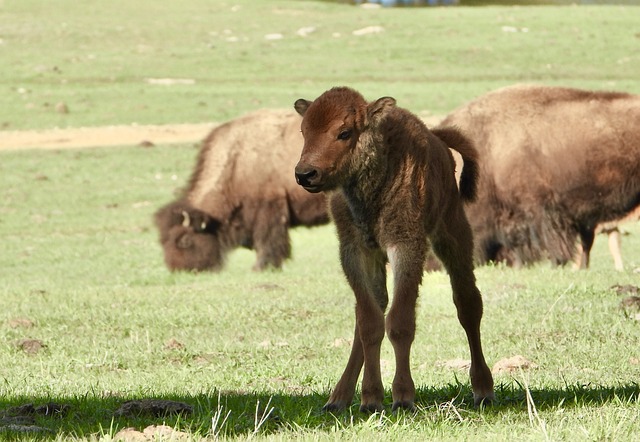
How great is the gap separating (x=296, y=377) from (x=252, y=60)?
37620mm

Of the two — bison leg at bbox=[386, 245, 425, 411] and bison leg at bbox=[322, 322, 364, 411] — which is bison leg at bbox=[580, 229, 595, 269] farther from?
bison leg at bbox=[386, 245, 425, 411]

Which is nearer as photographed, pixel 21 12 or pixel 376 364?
pixel 376 364

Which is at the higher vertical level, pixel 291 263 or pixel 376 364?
pixel 376 364

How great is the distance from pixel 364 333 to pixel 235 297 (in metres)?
5.70

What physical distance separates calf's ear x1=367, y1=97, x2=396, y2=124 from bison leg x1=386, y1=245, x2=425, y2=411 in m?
0.67

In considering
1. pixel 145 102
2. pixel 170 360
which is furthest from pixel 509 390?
pixel 145 102

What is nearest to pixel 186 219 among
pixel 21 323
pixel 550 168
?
pixel 550 168

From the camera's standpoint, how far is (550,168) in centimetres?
1439

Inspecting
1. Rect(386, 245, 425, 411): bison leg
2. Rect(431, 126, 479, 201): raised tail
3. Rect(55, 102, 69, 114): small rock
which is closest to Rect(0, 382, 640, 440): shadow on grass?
Rect(386, 245, 425, 411): bison leg

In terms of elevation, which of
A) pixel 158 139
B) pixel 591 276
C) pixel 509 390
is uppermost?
pixel 509 390

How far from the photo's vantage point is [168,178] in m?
24.5

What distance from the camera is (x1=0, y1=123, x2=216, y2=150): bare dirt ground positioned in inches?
1114

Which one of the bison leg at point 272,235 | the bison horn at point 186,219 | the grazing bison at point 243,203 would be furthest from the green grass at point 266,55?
the bison leg at point 272,235

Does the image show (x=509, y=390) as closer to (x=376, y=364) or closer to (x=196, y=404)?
(x=376, y=364)
